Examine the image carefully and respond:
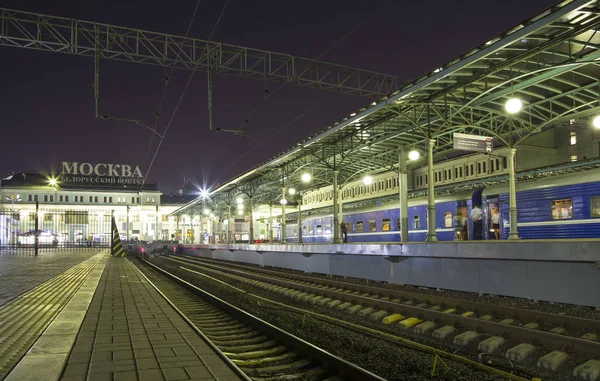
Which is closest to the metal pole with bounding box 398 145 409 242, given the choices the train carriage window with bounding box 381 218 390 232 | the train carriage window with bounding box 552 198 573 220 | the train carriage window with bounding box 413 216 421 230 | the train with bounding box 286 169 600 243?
the train with bounding box 286 169 600 243

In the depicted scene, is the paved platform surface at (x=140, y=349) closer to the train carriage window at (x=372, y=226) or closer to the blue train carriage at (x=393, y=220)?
the blue train carriage at (x=393, y=220)

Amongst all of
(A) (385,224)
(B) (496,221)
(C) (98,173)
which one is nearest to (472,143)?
(B) (496,221)

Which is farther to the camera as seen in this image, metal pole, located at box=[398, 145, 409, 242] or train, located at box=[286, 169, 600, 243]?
metal pole, located at box=[398, 145, 409, 242]

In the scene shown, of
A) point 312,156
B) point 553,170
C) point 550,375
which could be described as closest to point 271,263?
point 312,156

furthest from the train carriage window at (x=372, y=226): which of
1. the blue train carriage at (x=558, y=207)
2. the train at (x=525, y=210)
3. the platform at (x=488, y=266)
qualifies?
the blue train carriage at (x=558, y=207)

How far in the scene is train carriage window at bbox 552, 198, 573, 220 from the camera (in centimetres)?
1712

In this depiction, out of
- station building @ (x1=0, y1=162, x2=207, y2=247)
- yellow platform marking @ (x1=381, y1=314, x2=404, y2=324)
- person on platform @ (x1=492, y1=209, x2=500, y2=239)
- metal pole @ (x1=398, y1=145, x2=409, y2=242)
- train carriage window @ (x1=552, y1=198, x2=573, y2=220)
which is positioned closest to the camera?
yellow platform marking @ (x1=381, y1=314, x2=404, y2=324)

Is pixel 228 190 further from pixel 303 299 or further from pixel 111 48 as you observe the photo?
pixel 303 299

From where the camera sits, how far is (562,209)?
17.4 metres

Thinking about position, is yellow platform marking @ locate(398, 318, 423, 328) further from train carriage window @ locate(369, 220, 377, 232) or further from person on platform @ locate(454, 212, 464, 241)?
train carriage window @ locate(369, 220, 377, 232)

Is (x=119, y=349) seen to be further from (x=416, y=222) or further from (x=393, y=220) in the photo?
(x=393, y=220)

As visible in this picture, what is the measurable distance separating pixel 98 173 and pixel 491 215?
327ft

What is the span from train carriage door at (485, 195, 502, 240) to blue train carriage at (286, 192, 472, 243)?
947 mm

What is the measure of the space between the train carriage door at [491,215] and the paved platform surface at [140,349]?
14.5m
